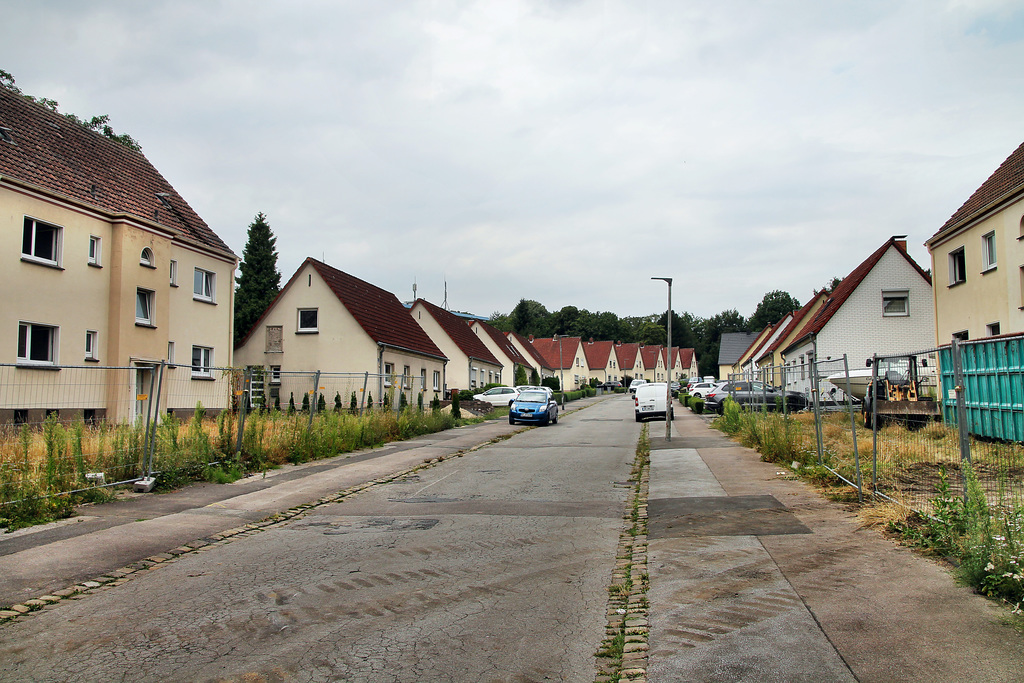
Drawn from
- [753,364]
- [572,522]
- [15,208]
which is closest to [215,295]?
[15,208]

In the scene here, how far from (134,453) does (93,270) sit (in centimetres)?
1202

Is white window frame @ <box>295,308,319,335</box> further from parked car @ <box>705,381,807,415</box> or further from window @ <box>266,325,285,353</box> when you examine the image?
parked car @ <box>705,381,807,415</box>

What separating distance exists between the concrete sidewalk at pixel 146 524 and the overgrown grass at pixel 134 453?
0.35 m

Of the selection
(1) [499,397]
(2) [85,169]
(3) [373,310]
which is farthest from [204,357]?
(1) [499,397]

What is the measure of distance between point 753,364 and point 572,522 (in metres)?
57.3

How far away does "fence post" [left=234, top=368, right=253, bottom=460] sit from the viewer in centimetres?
1379

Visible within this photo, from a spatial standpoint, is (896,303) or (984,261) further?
(896,303)

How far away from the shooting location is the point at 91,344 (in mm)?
21125

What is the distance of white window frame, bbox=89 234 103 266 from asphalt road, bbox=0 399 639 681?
611 inches

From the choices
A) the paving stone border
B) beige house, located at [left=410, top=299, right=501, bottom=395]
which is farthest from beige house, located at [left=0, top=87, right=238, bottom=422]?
beige house, located at [left=410, top=299, right=501, bottom=395]

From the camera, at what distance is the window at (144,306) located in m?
22.8

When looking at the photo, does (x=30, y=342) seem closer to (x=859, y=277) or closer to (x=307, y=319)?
(x=307, y=319)

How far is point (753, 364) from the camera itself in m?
62.8

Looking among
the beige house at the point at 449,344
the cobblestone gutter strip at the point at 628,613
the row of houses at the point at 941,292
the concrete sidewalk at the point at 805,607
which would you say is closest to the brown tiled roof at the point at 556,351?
the beige house at the point at 449,344
